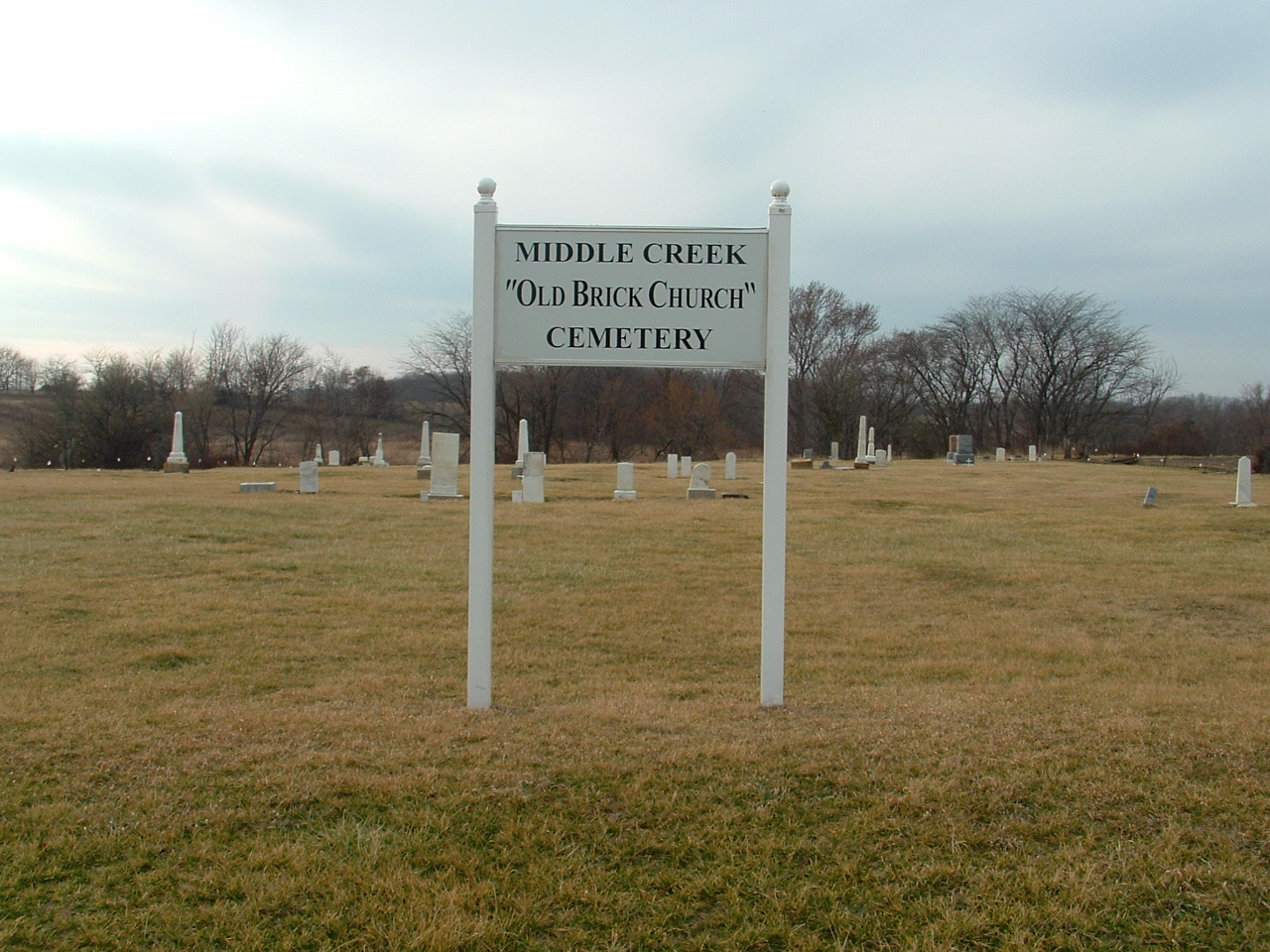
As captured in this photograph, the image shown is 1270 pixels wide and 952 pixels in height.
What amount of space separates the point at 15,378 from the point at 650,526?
68.3 metres

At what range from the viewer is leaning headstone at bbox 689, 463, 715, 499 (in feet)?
61.6

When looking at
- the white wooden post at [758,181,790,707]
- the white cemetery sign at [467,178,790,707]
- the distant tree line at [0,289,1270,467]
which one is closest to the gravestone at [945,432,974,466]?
the distant tree line at [0,289,1270,467]

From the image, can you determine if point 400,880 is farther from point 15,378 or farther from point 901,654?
point 15,378

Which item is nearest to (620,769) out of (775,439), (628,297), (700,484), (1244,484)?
(775,439)

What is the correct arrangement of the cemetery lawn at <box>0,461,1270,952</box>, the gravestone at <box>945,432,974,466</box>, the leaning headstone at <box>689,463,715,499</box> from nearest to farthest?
the cemetery lawn at <box>0,461,1270,952</box>
the leaning headstone at <box>689,463,715,499</box>
the gravestone at <box>945,432,974,466</box>

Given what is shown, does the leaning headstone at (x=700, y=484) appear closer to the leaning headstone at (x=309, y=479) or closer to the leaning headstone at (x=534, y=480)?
the leaning headstone at (x=534, y=480)

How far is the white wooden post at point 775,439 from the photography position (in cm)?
438

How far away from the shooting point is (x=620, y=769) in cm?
348

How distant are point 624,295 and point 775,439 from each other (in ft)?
3.30

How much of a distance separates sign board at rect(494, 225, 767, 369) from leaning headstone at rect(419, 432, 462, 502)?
1358cm

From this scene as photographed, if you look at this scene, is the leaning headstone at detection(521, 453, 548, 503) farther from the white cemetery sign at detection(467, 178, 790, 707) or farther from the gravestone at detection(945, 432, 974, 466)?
the gravestone at detection(945, 432, 974, 466)

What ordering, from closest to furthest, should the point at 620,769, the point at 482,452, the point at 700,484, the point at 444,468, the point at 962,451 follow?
1. the point at 620,769
2. the point at 482,452
3. the point at 444,468
4. the point at 700,484
5. the point at 962,451

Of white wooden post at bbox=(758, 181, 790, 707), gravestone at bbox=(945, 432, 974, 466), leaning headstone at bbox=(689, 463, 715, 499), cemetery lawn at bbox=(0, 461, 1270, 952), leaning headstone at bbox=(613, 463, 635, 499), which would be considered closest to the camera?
cemetery lawn at bbox=(0, 461, 1270, 952)

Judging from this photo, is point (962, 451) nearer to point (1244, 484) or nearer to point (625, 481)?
point (1244, 484)
